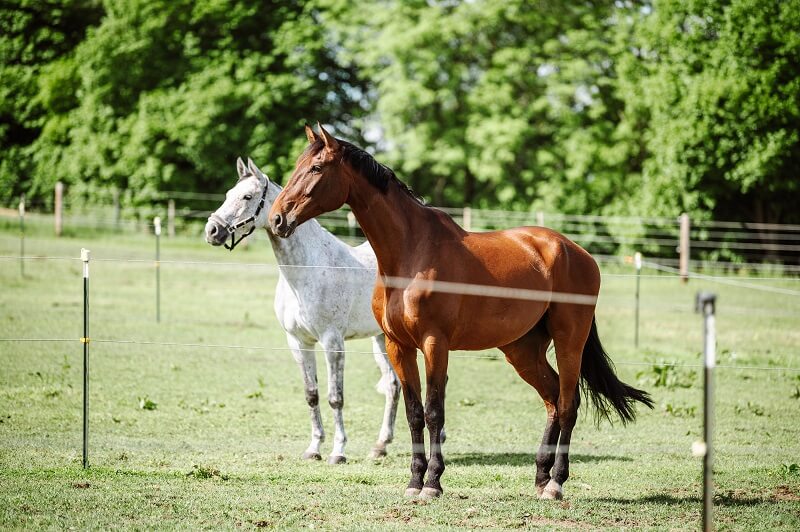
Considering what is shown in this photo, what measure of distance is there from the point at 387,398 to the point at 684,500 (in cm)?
301

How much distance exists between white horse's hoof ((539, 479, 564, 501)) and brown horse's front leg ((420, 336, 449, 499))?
74cm

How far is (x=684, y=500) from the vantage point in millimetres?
6438

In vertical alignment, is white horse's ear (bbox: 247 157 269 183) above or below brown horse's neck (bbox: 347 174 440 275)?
above

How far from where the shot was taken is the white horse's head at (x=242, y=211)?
25.9 ft

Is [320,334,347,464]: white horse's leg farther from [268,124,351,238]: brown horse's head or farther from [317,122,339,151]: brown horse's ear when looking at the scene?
[317,122,339,151]: brown horse's ear

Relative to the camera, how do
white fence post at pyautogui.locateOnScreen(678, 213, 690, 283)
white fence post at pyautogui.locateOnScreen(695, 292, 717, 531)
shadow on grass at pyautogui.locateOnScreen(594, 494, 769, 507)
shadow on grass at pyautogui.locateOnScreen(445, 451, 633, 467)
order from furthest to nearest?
white fence post at pyautogui.locateOnScreen(678, 213, 690, 283)
shadow on grass at pyautogui.locateOnScreen(445, 451, 633, 467)
shadow on grass at pyautogui.locateOnScreen(594, 494, 769, 507)
white fence post at pyautogui.locateOnScreen(695, 292, 717, 531)

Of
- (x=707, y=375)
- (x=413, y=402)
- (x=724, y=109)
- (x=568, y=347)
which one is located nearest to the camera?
(x=707, y=375)

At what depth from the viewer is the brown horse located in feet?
20.5

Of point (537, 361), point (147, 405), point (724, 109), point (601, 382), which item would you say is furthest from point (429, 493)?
point (724, 109)

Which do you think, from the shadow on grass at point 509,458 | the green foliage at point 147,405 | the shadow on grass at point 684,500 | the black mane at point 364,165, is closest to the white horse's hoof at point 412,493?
the shadow on grass at point 684,500

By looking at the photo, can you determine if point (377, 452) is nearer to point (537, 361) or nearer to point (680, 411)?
point (537, 361)

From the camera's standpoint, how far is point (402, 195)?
21.5ft

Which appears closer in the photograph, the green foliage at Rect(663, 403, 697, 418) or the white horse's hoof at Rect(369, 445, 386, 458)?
the white horse's hoof at Rect(369, 445, 386, 458)

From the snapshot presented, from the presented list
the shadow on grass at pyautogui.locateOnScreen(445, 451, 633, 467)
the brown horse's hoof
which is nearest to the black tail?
the shadow on grass at pyautogui.locateOnScreen(445, 451, 633, 467)
